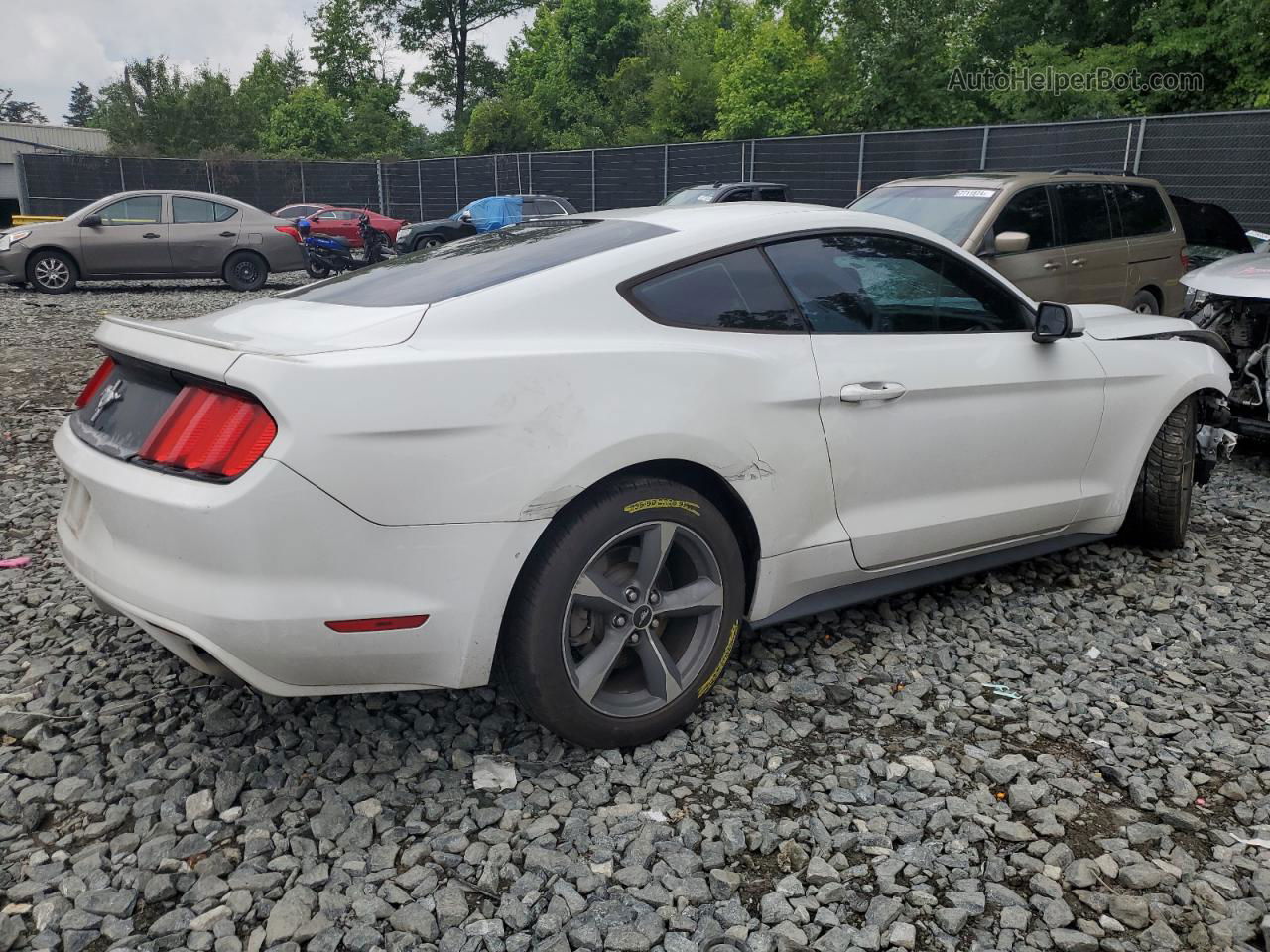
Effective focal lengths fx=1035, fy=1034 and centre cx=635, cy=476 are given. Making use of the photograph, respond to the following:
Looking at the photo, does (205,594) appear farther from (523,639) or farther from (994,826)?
(994,826)

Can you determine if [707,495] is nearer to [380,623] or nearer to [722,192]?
[380,623]

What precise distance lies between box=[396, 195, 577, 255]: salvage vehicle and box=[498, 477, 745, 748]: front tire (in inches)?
698

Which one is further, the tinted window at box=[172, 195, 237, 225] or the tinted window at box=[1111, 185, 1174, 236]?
the tinted window at box=[172, 195, 237, 225]

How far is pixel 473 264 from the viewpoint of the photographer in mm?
3098

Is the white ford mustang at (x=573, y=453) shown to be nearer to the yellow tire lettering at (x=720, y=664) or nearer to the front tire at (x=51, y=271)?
the yellow tire lettering at (x=720, y=664)

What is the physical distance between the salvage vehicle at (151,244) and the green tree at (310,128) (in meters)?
37.9

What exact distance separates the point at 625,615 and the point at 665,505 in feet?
1.04

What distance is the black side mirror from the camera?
3.70 metres

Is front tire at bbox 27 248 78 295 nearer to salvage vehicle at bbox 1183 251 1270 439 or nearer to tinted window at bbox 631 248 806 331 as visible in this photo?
salvage vehicle at bbox 1183 251 1270 439

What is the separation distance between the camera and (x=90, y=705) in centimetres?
317

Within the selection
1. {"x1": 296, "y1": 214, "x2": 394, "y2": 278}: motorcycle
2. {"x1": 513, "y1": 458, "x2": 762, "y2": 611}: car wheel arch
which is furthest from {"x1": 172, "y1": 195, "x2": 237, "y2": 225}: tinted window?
{"x1": 513, "y1": 458, "x2": 762, "y2": 611}: car wheel arch

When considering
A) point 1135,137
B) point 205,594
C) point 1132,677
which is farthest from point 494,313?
point 1135,137

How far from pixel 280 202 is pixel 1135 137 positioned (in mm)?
24887

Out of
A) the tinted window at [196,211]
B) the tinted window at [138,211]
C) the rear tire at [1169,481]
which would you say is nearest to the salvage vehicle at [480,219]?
the tinted window at [196,211]
